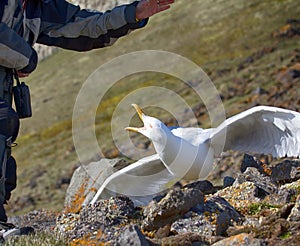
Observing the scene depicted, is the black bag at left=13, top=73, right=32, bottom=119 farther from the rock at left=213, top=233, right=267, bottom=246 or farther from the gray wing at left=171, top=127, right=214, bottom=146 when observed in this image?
the rock at left=213, top=233, right=267, bottom=246

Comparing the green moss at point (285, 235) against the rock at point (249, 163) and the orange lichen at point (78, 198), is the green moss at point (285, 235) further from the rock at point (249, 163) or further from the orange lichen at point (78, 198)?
the orange lichen at point (78, 198)

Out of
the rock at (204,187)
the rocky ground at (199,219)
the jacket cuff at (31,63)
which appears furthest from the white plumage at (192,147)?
the jacket cuff at (31,63)

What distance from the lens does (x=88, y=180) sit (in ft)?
43.0

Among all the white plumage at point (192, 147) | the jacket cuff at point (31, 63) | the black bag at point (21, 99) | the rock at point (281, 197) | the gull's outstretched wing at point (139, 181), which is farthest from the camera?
the gull's outstretched wing at point (139, 181)

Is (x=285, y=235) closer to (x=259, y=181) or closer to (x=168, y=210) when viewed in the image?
(x=168, y=210)

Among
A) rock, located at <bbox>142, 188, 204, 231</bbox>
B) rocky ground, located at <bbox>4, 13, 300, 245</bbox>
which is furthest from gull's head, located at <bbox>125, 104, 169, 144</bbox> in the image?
rock, located at <bbox>142, 188, 204, 231</bbox>

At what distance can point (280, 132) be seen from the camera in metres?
11.3

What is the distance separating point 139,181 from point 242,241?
5.62m

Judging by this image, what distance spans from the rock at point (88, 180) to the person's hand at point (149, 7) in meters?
3.65

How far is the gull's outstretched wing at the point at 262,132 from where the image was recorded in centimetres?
1089

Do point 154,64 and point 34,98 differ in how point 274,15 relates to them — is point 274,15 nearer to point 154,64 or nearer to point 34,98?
point 154,64

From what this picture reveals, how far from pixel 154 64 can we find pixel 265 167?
67890 millimetres

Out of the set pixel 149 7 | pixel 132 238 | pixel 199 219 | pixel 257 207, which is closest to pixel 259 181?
pixel 257 207

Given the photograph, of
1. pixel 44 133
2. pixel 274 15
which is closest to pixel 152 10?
pixel 44 133
